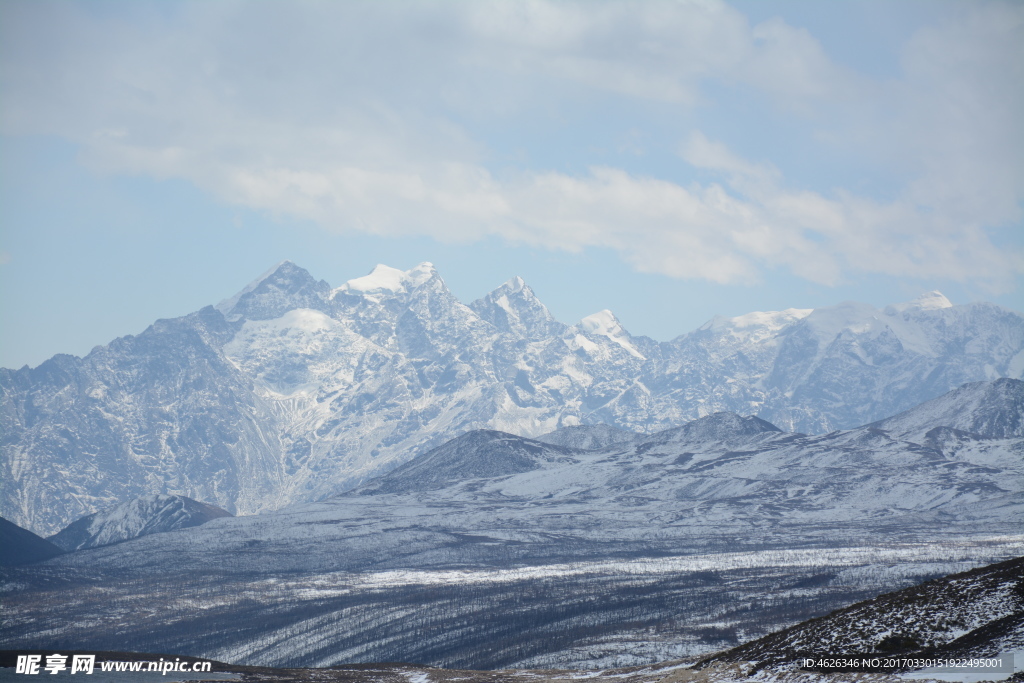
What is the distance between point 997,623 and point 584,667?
383 feet

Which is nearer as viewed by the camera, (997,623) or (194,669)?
(997,623)

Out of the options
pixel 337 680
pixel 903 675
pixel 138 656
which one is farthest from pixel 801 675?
pixel 138 656

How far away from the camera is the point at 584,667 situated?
188875mm

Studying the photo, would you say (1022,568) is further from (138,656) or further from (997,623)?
(138,656)

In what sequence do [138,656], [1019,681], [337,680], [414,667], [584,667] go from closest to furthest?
[1019,681], [337,680], [414,667], [138,656], [584,667]

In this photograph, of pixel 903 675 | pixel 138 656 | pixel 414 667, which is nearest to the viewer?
pixel 903 675

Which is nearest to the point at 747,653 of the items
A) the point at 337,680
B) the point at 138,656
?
the point at 337,680

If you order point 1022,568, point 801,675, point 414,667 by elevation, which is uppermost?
point 1022,568

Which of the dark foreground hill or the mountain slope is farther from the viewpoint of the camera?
the mountain slope

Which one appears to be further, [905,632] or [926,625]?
[926,625]

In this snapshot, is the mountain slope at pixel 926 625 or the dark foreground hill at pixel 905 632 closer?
the dark foreground hill at pixel 905 632

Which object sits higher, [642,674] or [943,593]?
[943,593]

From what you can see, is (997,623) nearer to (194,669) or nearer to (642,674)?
(642,674)

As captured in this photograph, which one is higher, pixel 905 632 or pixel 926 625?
pixel 926 625
